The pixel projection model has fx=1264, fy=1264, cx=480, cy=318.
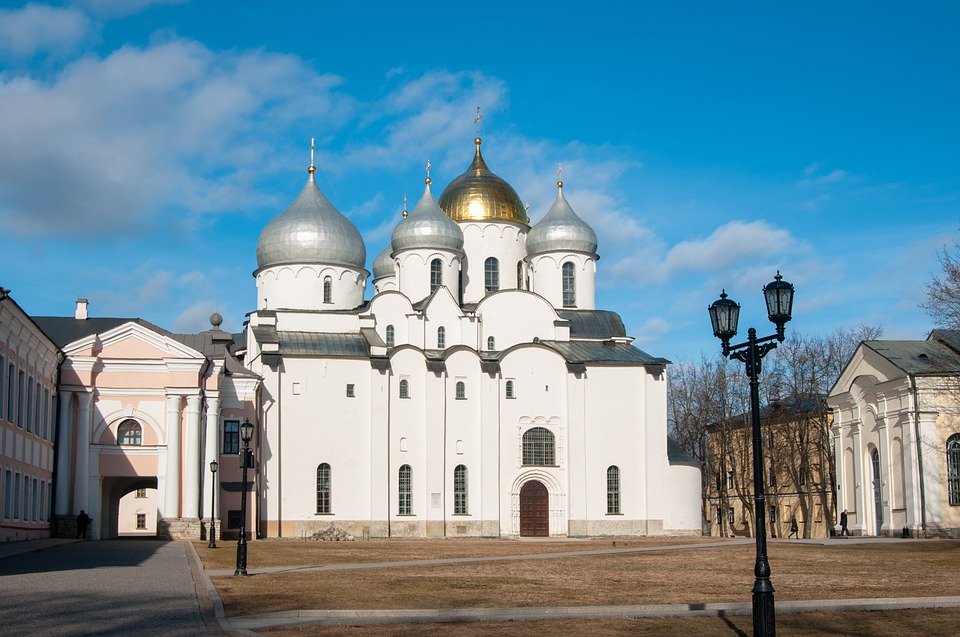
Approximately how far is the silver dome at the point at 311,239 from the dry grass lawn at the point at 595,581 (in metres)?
24.9

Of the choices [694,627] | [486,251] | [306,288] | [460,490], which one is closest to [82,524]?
[460,490]

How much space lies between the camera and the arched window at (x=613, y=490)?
56.4 meters

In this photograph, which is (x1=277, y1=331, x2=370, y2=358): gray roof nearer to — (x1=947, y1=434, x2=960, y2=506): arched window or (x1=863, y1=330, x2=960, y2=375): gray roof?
(x1=863, y1=330, x2=960, y2=375): gray roof

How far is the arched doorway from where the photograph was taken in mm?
55656

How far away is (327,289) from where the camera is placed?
2312 inches

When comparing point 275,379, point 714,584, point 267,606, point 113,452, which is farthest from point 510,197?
point 267,606

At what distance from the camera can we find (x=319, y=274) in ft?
192

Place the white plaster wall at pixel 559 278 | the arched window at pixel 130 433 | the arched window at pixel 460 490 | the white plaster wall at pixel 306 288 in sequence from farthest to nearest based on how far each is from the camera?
1. the white plaster wall at pixel 559 278
2. the white plaster wall at pixel 306 288
3. the arched window at pixel 460 490
4. the arched window at pixel 130 433

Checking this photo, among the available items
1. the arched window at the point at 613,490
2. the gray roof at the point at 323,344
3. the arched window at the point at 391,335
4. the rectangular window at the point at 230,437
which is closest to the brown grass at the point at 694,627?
the rectangular window at the point at 230,437

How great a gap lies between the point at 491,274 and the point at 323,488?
14.7 m

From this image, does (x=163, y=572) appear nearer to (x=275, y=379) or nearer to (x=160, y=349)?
(x=160, y=349)

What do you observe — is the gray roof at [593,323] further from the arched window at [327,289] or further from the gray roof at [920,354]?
the gray roof at [920,354]

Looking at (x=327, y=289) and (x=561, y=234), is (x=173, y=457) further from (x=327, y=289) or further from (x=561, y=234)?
(x=561, y=234)

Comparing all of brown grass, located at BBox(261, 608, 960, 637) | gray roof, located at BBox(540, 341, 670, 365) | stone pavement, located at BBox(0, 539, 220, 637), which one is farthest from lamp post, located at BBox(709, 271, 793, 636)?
gray roof, located at BBox(540, 341, 670, 365)
